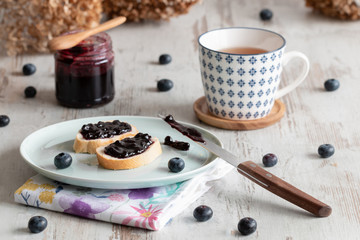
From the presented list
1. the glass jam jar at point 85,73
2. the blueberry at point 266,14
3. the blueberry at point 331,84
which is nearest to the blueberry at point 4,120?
the glass jam jar at point 85,73

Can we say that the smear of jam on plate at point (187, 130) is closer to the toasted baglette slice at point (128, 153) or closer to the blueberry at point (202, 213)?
the toasted baglette slice at point (128, 153)

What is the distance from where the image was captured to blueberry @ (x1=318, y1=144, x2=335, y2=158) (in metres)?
1.64

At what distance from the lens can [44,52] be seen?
2.45 meters

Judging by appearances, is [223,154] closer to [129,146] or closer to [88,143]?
[129,146]

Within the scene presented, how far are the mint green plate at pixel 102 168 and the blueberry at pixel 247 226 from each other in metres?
0.19

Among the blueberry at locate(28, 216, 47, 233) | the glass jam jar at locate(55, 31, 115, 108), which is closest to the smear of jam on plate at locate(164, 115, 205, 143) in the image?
the glass jam jar at locate(55, 31, 115, 108)

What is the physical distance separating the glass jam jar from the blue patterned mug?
34cm

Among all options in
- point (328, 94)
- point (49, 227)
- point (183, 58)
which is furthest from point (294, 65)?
point (49, 227)

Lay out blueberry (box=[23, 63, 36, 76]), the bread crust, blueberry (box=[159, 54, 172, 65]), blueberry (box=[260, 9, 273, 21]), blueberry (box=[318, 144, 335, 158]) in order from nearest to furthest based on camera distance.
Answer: the bread crust < blueberry (box=[318, 144, 335, 158]) < blueberry (box=[23, 63, 36, 76]) < blueberry (box=[159, 54, 172, 65]) < blueberry (box=[260, 9, 273, 21])

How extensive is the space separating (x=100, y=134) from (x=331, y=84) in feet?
3.11

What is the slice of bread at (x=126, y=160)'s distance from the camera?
1442 millimetres

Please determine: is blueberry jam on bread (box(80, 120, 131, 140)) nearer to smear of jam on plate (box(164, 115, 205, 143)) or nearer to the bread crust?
the bread crust

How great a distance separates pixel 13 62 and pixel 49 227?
120 centimetres

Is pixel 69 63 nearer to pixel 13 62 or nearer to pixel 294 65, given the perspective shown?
pixel 13 62
